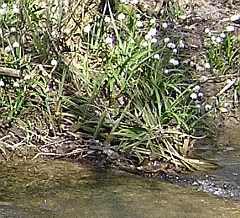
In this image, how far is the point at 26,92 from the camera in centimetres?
402

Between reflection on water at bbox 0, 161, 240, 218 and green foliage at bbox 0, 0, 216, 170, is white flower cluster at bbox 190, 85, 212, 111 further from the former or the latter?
reflection on water at bbox 0, 161, 240, 218

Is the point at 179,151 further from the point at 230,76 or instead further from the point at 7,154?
the point at 230,76

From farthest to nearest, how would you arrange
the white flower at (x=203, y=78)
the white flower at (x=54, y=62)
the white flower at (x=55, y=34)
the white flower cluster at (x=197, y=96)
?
1. the white flower at (x=203, y=78)
2. the white flower at (x=55, y=34)
3. the white flower cluster at (x=197, y=96)
4. the white flower at (x=54, y=62)

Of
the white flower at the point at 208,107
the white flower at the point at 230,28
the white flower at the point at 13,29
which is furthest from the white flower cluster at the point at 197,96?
the white flower at the point at 13,29

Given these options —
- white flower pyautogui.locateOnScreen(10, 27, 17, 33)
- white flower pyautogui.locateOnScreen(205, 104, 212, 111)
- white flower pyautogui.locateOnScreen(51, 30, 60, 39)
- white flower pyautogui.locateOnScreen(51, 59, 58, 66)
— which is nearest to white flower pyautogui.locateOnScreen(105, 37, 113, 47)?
white flower pyautogui.locateOnScreen(51, 30, 60, 39)

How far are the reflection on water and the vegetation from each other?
14.0 inches

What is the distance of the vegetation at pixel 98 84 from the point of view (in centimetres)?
384

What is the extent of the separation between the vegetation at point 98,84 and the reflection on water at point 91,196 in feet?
1.16

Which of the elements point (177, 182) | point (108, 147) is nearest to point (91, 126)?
point (108, 147)

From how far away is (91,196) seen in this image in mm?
3045

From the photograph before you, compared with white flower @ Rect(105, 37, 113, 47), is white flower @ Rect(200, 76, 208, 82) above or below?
below

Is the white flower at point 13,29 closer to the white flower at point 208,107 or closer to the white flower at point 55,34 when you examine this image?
the white flower at point 55,34

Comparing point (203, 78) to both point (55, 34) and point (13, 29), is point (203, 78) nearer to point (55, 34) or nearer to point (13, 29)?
point (55, 34)

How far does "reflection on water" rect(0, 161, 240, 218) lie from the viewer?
2.83 meters
